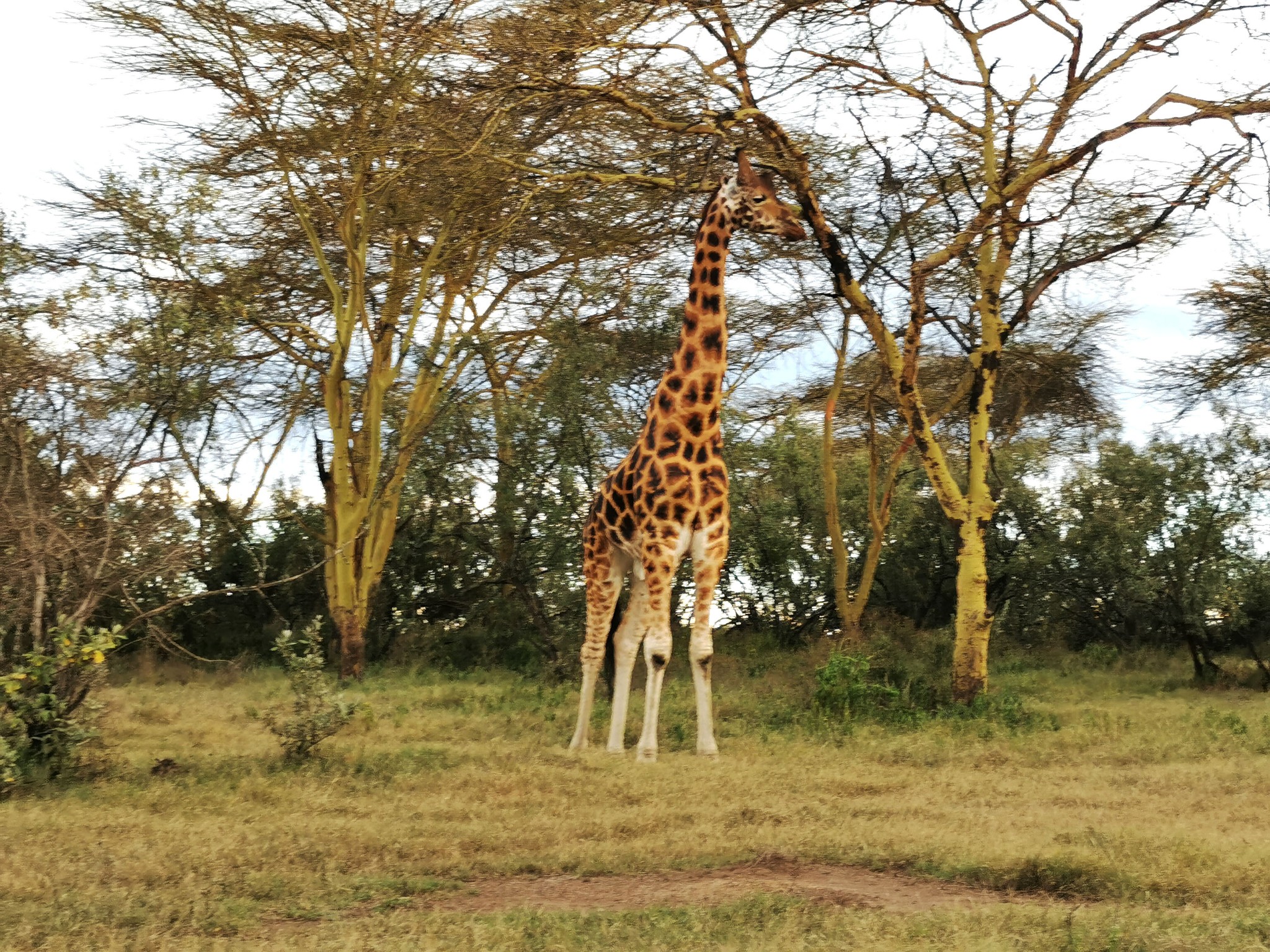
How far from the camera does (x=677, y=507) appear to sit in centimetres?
929

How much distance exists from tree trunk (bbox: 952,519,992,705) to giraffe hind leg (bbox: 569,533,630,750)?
3.14 metres

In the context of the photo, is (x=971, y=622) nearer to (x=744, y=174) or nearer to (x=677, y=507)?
(x=677, y=507)

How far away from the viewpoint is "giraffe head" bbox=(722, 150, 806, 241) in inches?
390

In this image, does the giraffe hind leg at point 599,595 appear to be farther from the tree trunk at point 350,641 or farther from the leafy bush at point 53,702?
the tree trunk at point 350,641

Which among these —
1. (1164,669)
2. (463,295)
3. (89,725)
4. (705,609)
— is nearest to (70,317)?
(89,725)

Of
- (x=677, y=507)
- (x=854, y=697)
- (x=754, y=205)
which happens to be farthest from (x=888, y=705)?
(x=754, y=205)

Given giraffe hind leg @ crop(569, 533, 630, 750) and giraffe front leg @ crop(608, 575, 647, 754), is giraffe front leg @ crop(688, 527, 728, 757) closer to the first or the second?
giraffe front leg @ crop(608, 575, 647, 754)

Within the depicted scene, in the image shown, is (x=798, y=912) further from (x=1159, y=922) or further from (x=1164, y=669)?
(x=1164, y=669)

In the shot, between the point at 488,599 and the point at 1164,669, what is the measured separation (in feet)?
Result: 23.4

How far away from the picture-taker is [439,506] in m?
15.5

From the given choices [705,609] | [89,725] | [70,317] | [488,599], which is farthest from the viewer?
[488,599]

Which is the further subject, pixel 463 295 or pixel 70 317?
pixel 463 295

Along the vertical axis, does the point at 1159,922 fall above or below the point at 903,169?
below

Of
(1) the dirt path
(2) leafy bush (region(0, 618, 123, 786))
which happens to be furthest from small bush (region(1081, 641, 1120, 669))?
(2) leafy bush (region(0, 618, 123, 786))
